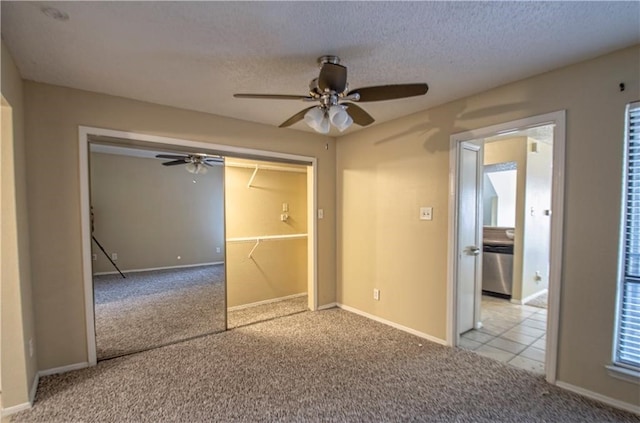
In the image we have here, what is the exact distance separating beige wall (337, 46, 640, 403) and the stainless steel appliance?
2203mm

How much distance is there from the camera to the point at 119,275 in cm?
326

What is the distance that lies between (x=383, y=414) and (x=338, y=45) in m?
2.40

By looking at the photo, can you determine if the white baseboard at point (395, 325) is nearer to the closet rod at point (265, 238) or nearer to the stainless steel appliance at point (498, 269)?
the closet rod at point (265, 238)

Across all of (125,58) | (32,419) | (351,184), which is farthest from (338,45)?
(32,419)

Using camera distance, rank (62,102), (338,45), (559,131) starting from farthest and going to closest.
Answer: (62,102)
(559,131)
(338,45)

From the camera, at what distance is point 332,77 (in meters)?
1.78

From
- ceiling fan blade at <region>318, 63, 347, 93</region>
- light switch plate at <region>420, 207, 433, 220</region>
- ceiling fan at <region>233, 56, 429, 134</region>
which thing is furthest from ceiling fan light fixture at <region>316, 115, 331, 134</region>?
light switch plate at <region>420, 207, 433, 220</region>

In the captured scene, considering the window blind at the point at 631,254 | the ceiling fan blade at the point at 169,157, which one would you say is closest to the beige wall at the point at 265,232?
the ceiling fan blade at the point at 169,157

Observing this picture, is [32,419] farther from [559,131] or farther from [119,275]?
[559,131]

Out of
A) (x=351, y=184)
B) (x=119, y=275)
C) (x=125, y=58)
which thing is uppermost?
(x=125, y=58)

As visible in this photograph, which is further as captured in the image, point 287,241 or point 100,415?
point 287,241

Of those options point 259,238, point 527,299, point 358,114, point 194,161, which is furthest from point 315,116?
point 527,299

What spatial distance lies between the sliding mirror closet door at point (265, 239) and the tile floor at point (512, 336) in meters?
2.13

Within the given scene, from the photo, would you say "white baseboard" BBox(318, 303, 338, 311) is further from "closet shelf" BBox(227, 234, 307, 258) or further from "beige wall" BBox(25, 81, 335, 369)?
"beige wall" BBox(25, 81, 335, 369)
